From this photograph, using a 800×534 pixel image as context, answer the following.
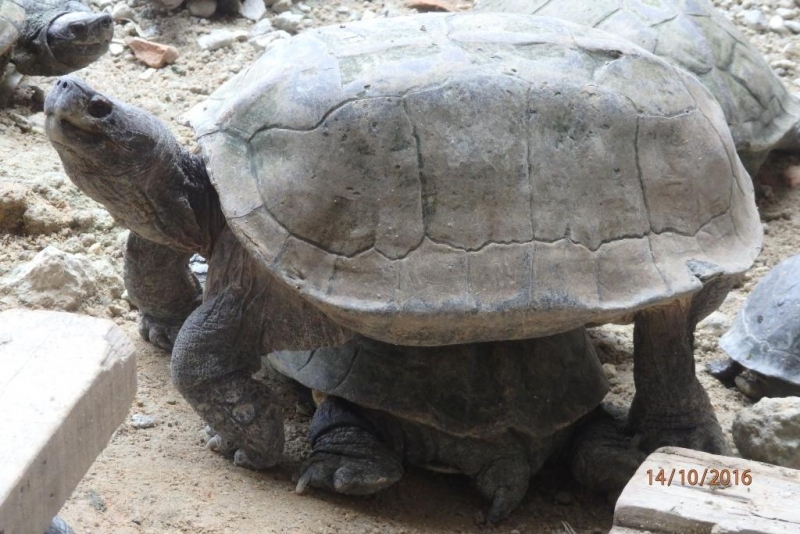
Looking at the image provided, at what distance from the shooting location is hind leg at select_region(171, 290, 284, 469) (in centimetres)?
346

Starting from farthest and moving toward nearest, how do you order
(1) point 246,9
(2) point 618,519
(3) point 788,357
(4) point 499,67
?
(1) point 246,9, (3) point 788,357, (4) point 499,67, (2) point 618,519

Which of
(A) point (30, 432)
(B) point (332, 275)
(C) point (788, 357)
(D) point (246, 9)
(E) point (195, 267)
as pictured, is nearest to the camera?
(A) point (30, 432)

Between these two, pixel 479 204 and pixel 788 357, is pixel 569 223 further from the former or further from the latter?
pixel 788 357

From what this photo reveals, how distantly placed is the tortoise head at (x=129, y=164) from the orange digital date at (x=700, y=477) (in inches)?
71.0

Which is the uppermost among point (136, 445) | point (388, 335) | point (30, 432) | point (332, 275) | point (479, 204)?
point (30, 432)

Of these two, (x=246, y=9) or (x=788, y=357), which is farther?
(x=246, y=9)

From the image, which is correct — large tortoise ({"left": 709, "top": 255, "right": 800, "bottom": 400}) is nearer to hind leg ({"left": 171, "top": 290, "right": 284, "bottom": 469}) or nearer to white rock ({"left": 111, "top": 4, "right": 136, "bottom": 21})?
hind leg ({"left": 171, "top": 290, "right": 284, "bottom": 469})

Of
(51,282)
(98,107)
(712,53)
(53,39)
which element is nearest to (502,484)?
(98,107)

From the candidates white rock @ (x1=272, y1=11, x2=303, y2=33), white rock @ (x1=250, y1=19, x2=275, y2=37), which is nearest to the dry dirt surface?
white rock @ (x1=250, y1=19, x2=275, y2=37)

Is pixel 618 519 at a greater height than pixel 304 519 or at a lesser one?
greater

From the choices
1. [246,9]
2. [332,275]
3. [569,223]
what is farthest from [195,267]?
[246,9]

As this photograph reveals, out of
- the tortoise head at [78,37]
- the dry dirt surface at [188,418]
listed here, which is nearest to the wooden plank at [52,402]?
the dry dirt surface at [188,418]

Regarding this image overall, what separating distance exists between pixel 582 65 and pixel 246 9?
4653 mm

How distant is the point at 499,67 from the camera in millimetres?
3439
